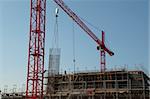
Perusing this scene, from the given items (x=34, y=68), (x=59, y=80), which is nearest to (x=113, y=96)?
(x=59, y=80)

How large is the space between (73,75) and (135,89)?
16339 mm

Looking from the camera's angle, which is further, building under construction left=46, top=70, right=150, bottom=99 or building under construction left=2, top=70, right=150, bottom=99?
building under construction left=2, top=70, right=150, bottom=99

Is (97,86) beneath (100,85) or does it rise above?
beneath

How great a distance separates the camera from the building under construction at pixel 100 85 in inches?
2574

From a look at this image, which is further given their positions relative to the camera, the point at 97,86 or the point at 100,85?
the point at 97,86

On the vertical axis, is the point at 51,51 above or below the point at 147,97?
above

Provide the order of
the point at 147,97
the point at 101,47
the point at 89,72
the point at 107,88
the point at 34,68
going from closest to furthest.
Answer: the point at 34,68
the point at 147,97
the point at 107,88
the point at 89,72
the point at 101,47

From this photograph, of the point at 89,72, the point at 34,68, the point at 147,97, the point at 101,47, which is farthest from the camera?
the point at 101,47

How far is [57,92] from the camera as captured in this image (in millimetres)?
72438

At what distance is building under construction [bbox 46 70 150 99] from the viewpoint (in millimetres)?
65375

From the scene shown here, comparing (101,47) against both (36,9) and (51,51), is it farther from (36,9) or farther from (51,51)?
(36,9)

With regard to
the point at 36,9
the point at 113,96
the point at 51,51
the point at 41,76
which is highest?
the point at 36,9

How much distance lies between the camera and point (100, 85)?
71.6 meters

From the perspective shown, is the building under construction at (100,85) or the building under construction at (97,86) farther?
the building under construction at (97,86)
